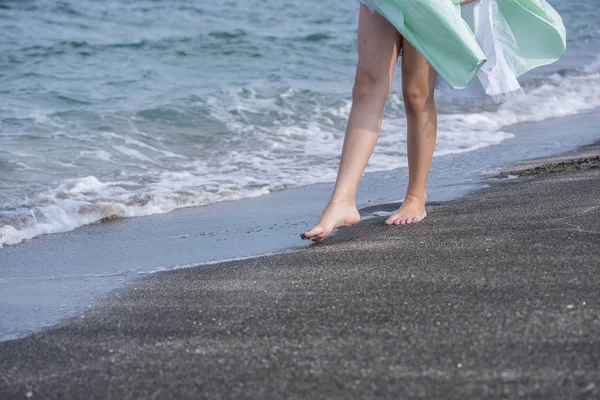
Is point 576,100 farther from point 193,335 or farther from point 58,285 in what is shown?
point 193,335

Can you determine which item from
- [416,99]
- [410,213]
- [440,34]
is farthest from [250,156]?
[440,34]

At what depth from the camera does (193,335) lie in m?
2.12

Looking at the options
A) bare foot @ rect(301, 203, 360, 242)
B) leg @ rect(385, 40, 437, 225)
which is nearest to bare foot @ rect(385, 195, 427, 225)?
leg @ rect(385, 40, 437, 225)

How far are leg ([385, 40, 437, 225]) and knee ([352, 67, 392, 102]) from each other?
0.14m

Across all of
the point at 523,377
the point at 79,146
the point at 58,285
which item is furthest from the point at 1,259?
the point at 79,146

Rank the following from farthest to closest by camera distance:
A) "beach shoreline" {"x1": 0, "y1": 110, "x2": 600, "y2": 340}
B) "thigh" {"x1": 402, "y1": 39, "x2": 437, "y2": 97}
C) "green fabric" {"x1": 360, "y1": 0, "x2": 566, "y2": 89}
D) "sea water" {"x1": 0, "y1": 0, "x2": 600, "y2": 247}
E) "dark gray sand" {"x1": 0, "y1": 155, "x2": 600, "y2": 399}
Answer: "sea water" {"x1": 0, "y1": 0, "x2": 600, "y2": 247}
"thigh" {"x1": 402, "y1": 39, "x2": 437, "y2": 97}
"green fabric" {"x1": 360, "y1": 0, "x2": 566, "y2": 89}
"beach shoreline" {"x1": 0, "y1": 110, "x2": 600, "y2": 340}
"dark gray sand" {"x1": 0, "y1": 155, "x2": 600, "y2": 399}

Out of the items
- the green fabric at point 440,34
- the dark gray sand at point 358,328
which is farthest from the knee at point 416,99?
the dark gray sand at point 358,328

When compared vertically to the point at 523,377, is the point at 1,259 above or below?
below

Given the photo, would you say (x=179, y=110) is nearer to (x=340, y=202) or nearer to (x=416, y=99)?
(x=416, y=99)

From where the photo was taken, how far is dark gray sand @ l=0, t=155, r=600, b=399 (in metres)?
1.70

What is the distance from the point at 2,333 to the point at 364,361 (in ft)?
3.72

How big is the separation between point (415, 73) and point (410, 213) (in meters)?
0.57

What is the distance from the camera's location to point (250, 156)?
619cm

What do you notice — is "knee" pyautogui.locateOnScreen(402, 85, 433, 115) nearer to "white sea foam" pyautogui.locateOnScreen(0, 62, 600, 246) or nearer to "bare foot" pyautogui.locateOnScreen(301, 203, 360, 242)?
"bare foot" pyautogui.locateOnScreen(301, 203, 360, 242)
